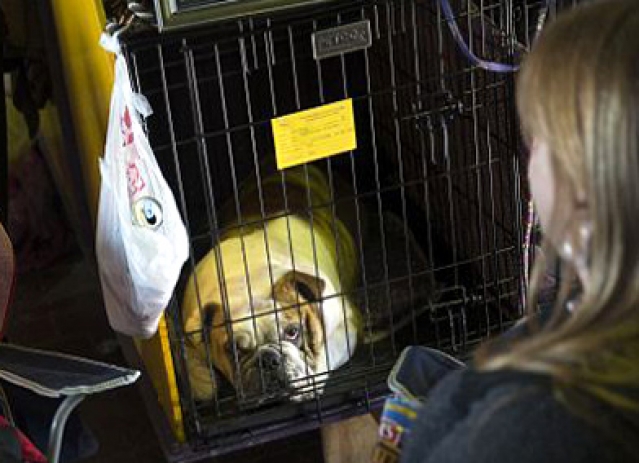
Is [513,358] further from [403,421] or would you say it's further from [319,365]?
[319,365]

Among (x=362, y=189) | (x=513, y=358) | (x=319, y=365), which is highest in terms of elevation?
(x=513, y=358)

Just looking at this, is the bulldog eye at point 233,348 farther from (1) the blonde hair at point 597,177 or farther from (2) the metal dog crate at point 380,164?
(1) the blonde hair at point 597,177

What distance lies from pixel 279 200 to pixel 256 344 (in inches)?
12.1

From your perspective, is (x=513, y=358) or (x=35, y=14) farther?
(x=35, y=14)

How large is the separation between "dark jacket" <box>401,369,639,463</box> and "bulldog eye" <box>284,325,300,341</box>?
39.7 inches

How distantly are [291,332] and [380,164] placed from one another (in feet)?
1.50

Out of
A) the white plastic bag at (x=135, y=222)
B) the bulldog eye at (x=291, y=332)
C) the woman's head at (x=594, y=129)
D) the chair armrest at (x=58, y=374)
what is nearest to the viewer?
the woman's head at (x=594, y=129)

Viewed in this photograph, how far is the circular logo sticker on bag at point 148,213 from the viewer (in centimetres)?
172

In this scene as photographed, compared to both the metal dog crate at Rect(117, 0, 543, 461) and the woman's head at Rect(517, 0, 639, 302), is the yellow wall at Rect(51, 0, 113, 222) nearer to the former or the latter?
the metal dog crate at Rect(117, 0, 543, 461)

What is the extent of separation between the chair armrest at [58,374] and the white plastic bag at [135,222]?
199mm

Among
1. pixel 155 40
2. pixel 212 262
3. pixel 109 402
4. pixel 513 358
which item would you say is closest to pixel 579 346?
pixel 513 358

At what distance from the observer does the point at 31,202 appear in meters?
2.92

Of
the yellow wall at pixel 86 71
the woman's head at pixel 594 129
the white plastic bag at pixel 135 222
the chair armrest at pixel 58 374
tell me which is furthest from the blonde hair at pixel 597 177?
the yellow wall at pixel 86 71

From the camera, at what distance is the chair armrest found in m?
1.52
